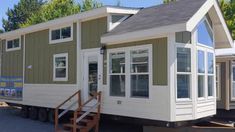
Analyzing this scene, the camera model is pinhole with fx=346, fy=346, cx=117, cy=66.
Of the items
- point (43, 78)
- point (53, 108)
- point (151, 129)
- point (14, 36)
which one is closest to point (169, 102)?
point (151, 129)

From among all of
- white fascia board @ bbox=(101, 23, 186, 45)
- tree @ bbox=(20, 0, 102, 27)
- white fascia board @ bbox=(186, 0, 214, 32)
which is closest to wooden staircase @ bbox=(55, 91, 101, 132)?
white fascia board @ bbox=(101, 23, 186, 45)

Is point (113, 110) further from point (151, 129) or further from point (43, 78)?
point (43, 78)

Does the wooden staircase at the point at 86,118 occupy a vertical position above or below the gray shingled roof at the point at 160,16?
below

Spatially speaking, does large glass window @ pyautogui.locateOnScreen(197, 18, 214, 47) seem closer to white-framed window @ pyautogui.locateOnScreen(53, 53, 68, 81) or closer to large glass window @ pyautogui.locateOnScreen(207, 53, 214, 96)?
large glass window @ pyautogui.locateOnScreen(207, 53, 214, 96)

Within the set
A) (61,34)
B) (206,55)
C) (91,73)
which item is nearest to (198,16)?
(206,55)

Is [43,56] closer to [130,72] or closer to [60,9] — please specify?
[130,72]

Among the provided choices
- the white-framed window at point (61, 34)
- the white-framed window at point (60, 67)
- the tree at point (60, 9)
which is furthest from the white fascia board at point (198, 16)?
the tree at point (60, 9)

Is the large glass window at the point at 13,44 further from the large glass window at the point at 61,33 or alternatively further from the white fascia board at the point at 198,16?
the white fascia board at the point at 198,16

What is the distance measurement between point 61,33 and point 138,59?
4.92 m

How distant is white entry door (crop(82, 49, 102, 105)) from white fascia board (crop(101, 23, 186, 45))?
0.95m

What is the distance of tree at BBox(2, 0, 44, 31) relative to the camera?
53.4 m

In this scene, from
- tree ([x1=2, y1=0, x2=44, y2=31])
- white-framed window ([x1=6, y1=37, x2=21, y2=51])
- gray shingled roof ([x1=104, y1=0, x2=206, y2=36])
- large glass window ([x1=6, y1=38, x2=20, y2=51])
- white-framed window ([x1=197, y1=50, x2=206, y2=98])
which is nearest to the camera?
gray shingled roof ([x1=104, y1=0, x2=206, y2=36])

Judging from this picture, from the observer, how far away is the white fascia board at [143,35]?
394 inches

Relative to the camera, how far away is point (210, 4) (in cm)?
1149
